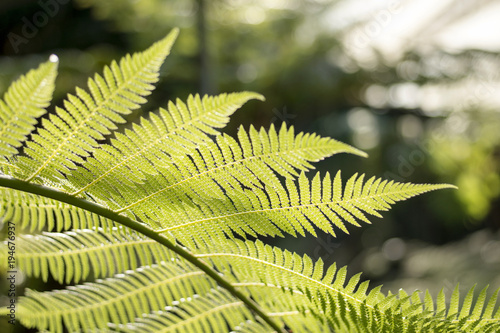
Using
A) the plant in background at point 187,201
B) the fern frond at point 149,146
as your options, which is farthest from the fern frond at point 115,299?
the fern frond at point 149,146

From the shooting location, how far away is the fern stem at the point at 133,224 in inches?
14.6

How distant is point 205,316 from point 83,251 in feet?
0.47

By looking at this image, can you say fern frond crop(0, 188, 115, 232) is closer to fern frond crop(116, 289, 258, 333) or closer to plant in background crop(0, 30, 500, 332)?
plant in background crop(0, 30, 500, 332)

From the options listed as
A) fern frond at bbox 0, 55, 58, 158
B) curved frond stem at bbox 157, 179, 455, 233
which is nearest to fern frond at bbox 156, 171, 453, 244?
curved frond stem at bbox 157, 179, 455, 233

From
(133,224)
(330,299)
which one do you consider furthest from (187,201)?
(330,299)

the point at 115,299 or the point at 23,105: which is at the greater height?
the point at 23,105

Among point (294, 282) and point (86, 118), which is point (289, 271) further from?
point (86, 118)

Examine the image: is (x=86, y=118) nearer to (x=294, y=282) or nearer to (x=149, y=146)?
(x=149, y=146)

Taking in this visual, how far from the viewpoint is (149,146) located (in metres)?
0.42

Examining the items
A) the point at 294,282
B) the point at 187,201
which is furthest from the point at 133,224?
the point at 294,282

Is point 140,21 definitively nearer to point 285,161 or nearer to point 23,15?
point 23,15

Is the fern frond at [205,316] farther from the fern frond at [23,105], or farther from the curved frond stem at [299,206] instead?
the fern frond at [23,105]

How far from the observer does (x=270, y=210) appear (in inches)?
16.1

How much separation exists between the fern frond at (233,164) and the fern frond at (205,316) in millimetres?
106
